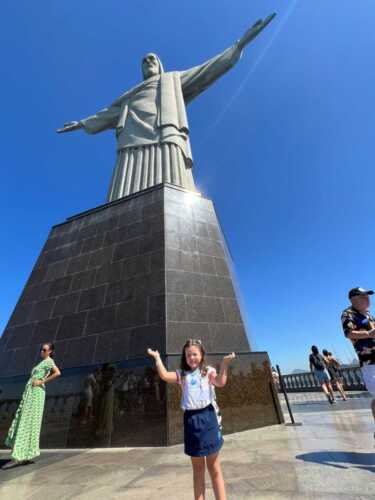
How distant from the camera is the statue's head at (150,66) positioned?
14781 mm

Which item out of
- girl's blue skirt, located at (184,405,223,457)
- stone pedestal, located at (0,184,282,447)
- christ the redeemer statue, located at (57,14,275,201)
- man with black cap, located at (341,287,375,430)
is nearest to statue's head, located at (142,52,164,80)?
christ the redeemer statue, located at (57,14,275,201)

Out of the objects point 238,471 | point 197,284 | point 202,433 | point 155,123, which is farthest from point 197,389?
point 155,123

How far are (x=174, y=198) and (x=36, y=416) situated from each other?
6.34m

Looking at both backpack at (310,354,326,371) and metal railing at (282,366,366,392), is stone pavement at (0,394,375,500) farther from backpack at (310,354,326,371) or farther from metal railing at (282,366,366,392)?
metal railing at (282,366,366,392)

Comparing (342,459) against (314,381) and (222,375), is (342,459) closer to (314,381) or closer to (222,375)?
(222,375)

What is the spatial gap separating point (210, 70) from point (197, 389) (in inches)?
617

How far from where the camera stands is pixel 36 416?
444 cm

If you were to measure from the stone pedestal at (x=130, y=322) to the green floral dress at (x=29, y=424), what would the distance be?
2.95ft

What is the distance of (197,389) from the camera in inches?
90.3

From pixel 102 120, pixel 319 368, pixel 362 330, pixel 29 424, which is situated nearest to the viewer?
pixel 362 330

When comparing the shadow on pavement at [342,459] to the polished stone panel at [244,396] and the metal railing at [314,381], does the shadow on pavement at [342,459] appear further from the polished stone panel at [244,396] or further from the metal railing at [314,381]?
the metal railing at [314,381]

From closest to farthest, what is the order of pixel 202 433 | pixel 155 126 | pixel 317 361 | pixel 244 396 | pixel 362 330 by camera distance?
pixel 202 433, pixel 362 330, pixel 244 396, pixel 317 361, pixel 155 126

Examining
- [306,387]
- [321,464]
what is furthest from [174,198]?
[306,387]

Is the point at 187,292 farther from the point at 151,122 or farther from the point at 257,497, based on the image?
the point at 151,122
